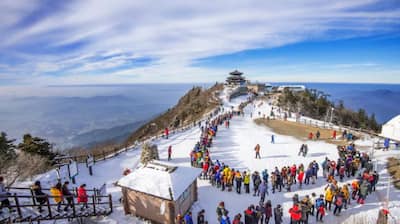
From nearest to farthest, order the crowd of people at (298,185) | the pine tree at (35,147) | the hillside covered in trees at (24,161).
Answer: the crowd of people at (298,185), the hillside covered in trees at (24,161), the pine tree at (35,147)

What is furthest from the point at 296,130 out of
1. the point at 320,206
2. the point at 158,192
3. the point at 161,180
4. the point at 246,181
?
the point at 158,192

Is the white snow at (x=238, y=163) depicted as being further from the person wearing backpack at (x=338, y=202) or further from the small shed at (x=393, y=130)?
the small shed at (x=393, y=130)

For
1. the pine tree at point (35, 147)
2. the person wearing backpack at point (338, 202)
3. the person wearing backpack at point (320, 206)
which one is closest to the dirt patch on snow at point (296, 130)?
the person wearing backpack at point (338, 202)

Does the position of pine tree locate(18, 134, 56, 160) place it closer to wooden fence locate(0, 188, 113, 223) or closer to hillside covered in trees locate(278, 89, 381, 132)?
wooden fence locate(0, 188, 113, 223)

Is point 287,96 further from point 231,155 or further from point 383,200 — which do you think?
point 383,200

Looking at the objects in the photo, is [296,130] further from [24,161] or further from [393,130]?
[24,161]

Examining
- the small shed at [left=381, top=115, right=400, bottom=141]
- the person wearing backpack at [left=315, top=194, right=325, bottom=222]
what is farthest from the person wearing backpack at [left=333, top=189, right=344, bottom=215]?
the small shed at [left=381, top=115, right=400, bottom=141]
